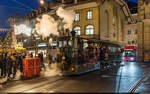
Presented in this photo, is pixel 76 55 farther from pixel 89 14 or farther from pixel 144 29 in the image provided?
pixel 144 29

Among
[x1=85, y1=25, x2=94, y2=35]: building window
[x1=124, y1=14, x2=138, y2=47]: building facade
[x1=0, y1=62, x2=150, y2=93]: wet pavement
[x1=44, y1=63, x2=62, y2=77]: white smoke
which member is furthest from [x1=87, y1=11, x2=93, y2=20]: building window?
[x1=124, y1=14, x2=138, y2=47]: building facade

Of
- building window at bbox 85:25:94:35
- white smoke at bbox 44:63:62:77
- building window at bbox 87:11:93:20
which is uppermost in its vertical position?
building window at bbox 87:11:93:20

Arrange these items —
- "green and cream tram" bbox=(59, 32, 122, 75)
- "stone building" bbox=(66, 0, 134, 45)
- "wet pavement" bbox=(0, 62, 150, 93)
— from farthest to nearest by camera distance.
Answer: "stone building" bbox=(66, 0, 134, 45) < "green and cream tram" bbox=(59, 32, 122, 75) < "wet pavement" bbox=(0, 62, 150, 93)

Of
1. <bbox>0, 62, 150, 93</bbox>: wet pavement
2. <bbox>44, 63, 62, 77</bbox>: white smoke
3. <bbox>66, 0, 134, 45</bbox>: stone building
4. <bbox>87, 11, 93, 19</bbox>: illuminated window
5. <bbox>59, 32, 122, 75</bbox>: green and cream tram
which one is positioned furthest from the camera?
<bbox>87, 11, 93, 19</bbox>: illuminated window

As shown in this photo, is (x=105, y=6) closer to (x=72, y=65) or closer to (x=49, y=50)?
(x=49, y=50)

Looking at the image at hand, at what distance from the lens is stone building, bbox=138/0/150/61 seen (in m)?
33.7

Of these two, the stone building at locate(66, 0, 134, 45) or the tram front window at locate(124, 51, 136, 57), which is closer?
the stone building at locate(66, 0, 134, 45)

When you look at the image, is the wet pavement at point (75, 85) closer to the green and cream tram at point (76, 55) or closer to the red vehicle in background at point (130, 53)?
the green and cream tram at point (76, 55)

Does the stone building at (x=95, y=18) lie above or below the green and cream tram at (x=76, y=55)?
above

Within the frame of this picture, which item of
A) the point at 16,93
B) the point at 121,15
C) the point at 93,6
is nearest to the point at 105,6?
the point at 93,6

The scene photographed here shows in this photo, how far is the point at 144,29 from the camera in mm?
Result: 34344

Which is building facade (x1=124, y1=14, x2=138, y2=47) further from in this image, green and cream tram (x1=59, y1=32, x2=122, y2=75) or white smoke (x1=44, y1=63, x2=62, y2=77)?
green and cream tram (x1=59, y1=32, x2=122, y2=75)

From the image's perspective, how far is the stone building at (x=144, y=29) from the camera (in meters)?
33.7

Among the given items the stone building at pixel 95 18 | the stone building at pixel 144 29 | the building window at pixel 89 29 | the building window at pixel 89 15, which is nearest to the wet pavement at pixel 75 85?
the stone building at pixel 95 18
